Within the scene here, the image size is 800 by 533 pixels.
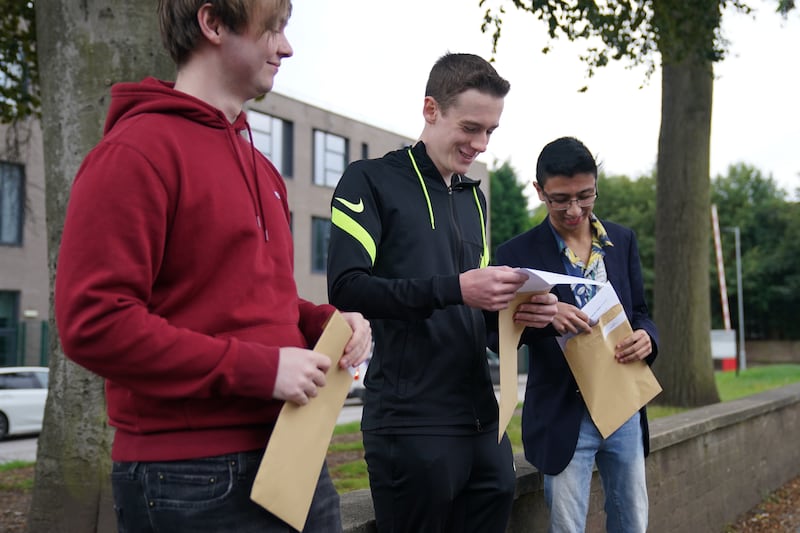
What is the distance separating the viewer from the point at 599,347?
3.17 meters

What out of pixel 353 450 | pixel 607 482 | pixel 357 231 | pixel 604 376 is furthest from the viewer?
pixel 353 450

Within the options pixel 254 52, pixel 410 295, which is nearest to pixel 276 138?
pixel 410 295

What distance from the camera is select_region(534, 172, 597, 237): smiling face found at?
10.7ft

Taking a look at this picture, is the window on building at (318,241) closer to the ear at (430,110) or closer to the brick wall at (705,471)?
the brick wall at (705,471)

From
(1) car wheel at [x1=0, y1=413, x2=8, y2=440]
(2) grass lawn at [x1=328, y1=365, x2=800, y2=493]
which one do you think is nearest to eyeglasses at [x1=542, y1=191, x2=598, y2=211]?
(2) grass lawn at [x1=328, y1=365, x2=800, y2=493]

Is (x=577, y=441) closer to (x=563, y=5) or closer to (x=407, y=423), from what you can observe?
(x=407, y=423)

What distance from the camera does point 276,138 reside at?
107 ft

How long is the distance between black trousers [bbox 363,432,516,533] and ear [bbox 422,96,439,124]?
109 cm

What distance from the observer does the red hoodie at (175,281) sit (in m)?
1.56

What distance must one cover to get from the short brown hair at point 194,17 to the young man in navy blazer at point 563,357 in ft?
5.52

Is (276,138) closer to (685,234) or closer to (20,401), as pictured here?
(20,401)

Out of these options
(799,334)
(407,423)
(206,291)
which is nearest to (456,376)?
(407,423)

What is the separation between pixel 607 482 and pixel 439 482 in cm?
118

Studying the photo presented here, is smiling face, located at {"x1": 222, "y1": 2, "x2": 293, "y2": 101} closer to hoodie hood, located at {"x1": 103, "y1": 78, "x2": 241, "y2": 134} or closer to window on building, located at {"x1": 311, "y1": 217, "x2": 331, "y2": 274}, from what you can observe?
hoodie hood, located at {"x1": 103, "y1": 78, "x2": 241, "y2": 134}
